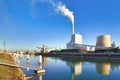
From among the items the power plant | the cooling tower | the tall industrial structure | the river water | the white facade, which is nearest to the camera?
the river water

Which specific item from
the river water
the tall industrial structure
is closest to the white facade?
the tall industrial structure

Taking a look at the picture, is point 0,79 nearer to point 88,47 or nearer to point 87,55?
point 87,55

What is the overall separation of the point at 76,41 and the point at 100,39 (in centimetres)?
2831

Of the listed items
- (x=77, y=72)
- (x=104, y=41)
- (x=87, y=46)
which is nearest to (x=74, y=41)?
(x=87, y=46)

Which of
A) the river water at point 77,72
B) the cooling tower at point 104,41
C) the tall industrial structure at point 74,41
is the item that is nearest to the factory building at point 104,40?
the cooling tower at point 104,41

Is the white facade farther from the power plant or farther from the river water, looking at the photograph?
the river water

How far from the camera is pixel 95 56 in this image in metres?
112

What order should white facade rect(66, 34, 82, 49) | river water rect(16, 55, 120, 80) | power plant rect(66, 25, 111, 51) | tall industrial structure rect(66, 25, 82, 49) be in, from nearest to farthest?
river water rect(16, 55, 120, 80), power plant rect(66, 25, 111, 51), tall industrial structure rect(66, 25, 82, 49), white facade rect(66, 34, 82, 49)

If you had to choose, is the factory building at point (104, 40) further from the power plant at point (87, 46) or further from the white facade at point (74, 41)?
the white facade at point (74, 41)

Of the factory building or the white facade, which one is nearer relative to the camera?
the factory building

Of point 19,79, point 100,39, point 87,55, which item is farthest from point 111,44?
point 19,79

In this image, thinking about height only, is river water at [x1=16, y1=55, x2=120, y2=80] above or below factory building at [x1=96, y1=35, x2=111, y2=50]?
below

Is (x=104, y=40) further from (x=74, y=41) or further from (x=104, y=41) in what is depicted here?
(x=74, y=41)

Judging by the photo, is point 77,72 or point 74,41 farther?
point 74,41
